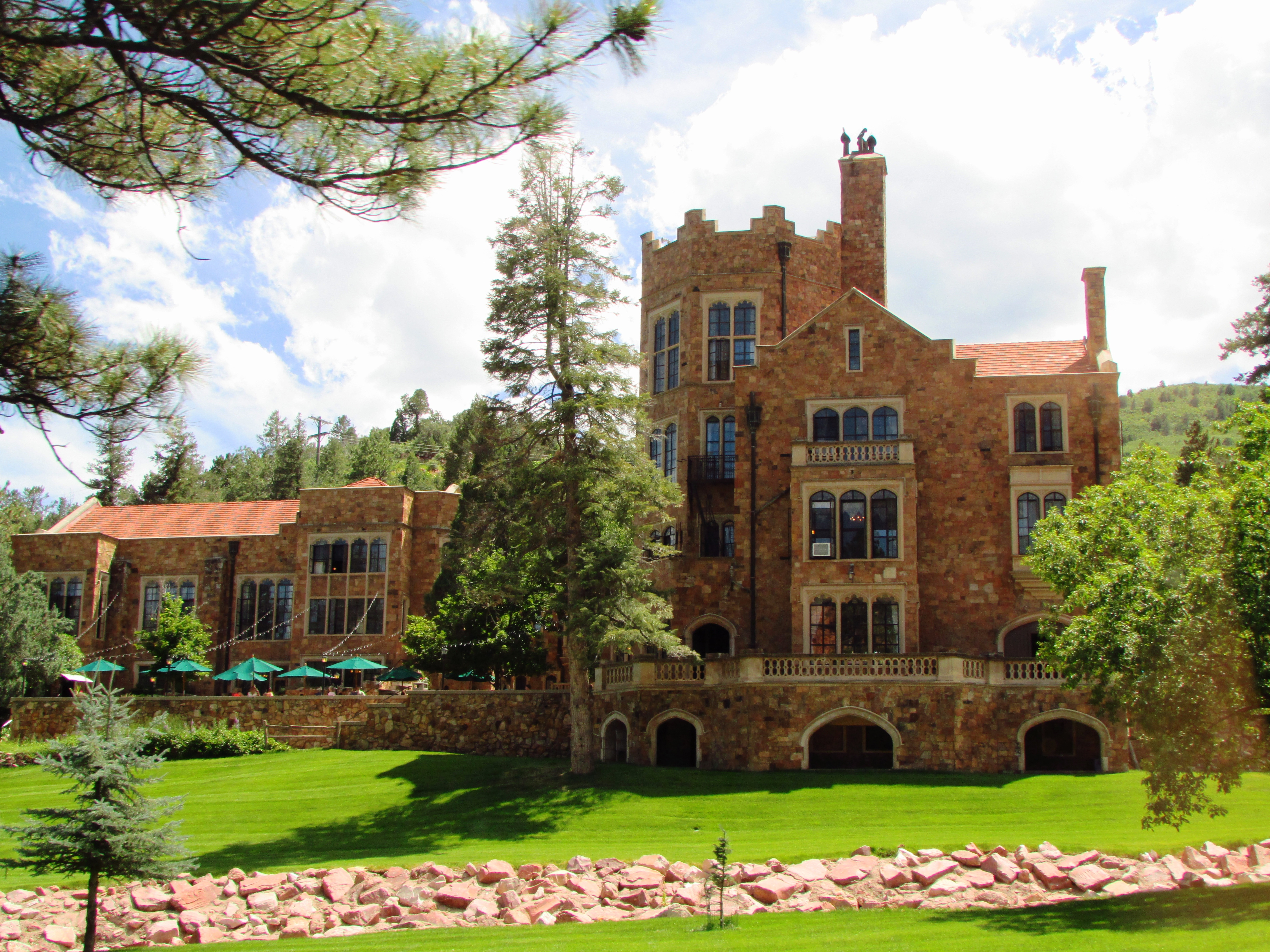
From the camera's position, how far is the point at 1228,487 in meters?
18.5

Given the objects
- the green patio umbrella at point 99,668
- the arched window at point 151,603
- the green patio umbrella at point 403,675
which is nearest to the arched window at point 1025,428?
the green patio umbrella at point 403,675

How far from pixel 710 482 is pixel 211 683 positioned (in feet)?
77.8

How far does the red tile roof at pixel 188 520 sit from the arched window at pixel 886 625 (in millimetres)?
27983

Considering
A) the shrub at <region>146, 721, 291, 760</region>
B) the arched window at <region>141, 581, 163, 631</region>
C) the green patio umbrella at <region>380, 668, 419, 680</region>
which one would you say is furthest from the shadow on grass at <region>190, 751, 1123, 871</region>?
the arched window at <region>141, 581, 163, 631</region>

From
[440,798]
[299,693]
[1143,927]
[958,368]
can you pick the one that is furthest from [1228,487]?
[299,693]

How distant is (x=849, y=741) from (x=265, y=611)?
90.5 ft

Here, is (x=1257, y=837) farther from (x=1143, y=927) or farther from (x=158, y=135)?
(x=158, y=135)

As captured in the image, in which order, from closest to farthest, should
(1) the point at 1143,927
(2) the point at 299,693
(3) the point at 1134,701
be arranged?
(1) the point at 1143,927, (3) the point at 1134,701, (2) the point at 299,693

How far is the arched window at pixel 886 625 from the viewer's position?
104ft

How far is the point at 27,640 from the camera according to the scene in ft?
138

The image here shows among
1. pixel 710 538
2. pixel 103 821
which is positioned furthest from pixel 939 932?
pixel 710 538

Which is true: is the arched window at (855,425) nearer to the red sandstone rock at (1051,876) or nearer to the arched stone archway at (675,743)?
the arched stone archway at (675,743)

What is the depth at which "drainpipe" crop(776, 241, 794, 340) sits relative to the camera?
3719 centimetres

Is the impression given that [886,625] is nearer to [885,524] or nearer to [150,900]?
[885,524]
